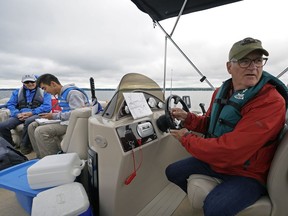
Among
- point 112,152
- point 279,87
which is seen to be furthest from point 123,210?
point 279,87

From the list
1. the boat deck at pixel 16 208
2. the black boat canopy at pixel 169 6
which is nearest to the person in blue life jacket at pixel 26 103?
the boat deck at pixel 16 208

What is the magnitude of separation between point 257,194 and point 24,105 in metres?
3.66

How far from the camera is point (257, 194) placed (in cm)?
100

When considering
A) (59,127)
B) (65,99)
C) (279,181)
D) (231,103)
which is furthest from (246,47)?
(59,127)

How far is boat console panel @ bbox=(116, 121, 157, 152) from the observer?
117 centimetres

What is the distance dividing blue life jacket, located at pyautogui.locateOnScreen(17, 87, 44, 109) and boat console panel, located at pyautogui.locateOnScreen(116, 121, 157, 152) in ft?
9.20

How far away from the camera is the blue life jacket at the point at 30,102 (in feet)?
11.1

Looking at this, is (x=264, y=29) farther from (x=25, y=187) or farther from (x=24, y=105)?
(x=24, y=105)

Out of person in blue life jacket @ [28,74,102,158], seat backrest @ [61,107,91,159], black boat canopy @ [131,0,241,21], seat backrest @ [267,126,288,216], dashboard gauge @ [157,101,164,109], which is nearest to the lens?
seat backrest @ [267,126,288,216]

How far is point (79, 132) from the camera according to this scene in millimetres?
1594

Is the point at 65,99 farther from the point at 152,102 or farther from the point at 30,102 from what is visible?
the point at 30,102

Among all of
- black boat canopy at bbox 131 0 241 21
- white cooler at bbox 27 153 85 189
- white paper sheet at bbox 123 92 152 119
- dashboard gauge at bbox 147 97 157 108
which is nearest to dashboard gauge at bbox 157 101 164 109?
dashboard gauge at bbox 147 97 157 108

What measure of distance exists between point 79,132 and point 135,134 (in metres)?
0.58

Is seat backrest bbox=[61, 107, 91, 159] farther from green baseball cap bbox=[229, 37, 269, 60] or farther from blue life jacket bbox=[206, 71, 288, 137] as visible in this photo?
green baseball cap bbox=[229, 37, 269, 60]
